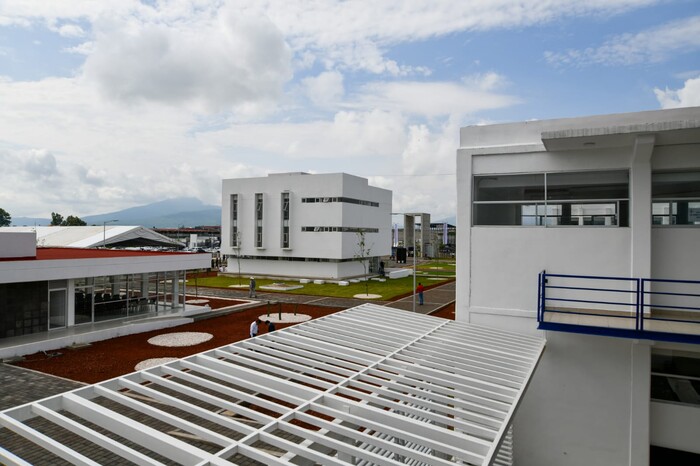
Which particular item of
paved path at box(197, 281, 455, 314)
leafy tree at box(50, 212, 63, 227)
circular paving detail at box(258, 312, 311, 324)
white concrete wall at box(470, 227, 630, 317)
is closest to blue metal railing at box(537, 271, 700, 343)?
white concrete wall at box(470, 227, 630, 317)

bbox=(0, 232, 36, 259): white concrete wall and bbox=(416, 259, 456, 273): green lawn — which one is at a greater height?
bbox=(0, 232, 36, 259): white concrete wall

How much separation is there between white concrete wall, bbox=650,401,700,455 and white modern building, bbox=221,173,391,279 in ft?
112

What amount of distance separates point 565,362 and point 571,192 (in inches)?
151

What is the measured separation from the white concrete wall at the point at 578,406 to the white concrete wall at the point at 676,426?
0.57 m

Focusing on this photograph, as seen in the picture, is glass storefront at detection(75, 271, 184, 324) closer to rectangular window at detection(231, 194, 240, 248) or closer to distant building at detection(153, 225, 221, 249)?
rectangular window at detection(231, 194, 240, 248)

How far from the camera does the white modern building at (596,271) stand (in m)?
Answer: 9.73

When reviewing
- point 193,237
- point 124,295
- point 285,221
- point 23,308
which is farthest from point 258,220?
point 193,237

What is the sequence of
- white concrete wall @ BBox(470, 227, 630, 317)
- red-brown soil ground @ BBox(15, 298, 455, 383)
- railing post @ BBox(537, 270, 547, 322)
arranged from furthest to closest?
red-brown soil ground @ BBox(15, 298, 455, 383)
white concrete wall @ BBox(470, 227, 630, 317)
railing post @ BBox(537, 270, 547, 322)

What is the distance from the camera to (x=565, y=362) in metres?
10.3

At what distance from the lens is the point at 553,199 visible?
1102 cm

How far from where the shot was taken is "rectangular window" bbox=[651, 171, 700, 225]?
→ 9969mm

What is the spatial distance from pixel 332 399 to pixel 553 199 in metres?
7.85

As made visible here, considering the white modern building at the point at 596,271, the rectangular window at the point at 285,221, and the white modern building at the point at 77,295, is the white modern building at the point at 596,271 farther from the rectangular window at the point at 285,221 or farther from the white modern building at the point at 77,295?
the rectangular window at the point at 285,221

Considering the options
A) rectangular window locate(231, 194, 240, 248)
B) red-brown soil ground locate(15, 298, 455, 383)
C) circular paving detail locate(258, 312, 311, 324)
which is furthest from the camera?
rectangular window locate(231, 194, 240, 248)
